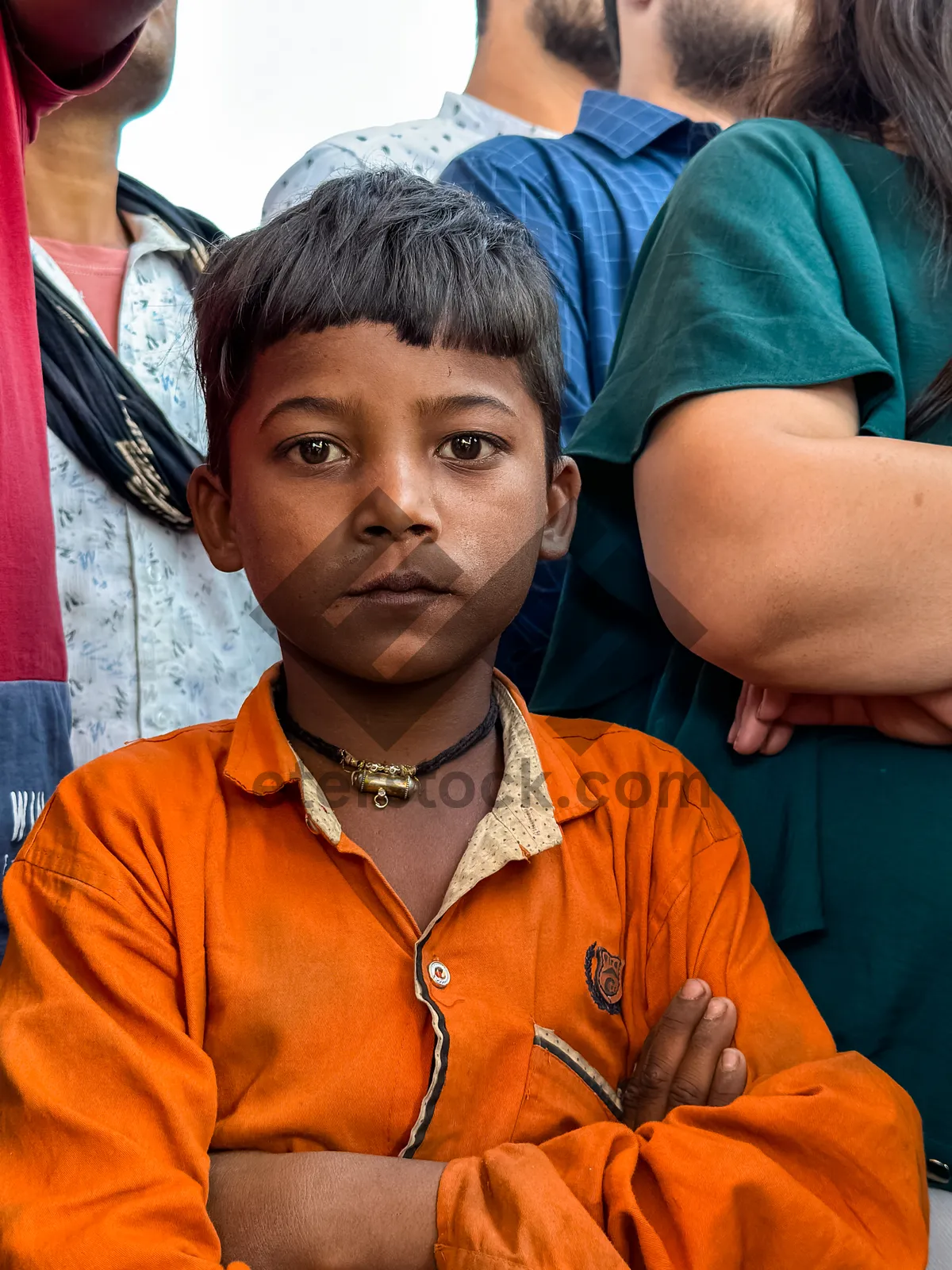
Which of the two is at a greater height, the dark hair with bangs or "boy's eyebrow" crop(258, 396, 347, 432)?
the dark hair with bangs

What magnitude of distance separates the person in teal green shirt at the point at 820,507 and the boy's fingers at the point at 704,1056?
9 cm

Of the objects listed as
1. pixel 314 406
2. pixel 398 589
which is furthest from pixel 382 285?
pixel 398 589

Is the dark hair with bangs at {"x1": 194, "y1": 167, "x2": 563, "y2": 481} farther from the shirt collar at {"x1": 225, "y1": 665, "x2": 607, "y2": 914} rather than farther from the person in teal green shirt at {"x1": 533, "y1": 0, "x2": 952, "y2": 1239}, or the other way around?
the shirt collar at {"x1": 225, "y1": 665, "x2": 607, "y2": 914}

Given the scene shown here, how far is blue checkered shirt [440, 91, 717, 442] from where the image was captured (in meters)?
1.57

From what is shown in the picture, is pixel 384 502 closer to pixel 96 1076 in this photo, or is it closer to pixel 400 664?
pixel 400 664

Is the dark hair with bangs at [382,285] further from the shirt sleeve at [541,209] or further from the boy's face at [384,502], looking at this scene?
the shirt sleeve at [541,209]

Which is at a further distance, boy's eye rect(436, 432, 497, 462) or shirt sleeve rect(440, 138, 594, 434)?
shirt sleeve rect(440, 138, 594, 434)

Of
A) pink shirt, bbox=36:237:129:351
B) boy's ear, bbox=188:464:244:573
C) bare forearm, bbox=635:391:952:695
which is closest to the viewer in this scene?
bare forearm, bbox=635:391:952:695

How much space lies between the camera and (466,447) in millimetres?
949

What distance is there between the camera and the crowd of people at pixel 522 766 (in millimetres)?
773

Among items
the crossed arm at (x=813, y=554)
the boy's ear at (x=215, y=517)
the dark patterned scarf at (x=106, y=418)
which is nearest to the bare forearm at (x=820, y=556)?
the crossed arm at (x=813, y=554)

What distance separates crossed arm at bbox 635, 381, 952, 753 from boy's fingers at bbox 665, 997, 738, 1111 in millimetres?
250

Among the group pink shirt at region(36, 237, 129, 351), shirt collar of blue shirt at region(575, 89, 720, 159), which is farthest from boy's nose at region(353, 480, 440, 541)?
shirt collar of blue shirt at region(575, 89, 720, 159)

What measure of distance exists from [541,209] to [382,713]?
0.92 metres
